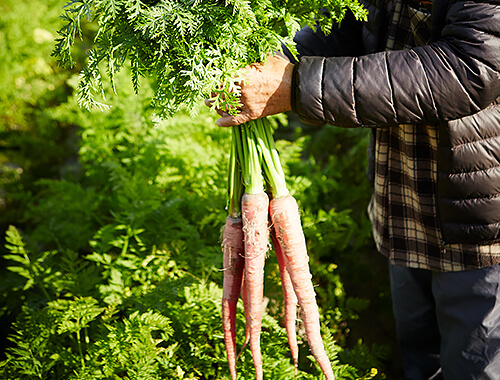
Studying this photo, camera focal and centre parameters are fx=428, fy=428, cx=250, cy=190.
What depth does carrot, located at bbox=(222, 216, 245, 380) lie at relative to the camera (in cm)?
175

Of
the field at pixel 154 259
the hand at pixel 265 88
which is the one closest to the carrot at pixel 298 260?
the field at pixel 154 259

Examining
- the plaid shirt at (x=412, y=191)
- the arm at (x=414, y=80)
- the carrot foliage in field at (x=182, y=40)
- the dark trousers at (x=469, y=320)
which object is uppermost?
the carrot foliage in field at (x=182, y=40)

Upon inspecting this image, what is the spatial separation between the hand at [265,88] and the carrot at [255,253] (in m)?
0.33

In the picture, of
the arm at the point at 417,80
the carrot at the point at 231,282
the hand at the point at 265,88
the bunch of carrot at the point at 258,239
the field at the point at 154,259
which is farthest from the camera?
the field at the point at 154,259

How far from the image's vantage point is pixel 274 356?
6.20 ft

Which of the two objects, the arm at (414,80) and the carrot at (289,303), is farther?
the carrot at (289,303)

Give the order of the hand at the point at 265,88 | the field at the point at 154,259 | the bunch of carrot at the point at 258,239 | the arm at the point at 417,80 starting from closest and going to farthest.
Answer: the arm at the point at 417,80
the hand at the point at 265,88
the bunch of carrot at the point at 258,239
the field at the point at 154,259

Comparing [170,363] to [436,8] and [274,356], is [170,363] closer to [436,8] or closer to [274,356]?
[274,356]

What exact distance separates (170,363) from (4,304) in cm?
118

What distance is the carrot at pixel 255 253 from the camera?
1616 mm

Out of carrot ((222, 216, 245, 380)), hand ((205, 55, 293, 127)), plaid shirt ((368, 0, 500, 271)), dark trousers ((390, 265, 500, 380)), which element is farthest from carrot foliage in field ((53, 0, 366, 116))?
dark trousers ((390, 265, 500, 380))

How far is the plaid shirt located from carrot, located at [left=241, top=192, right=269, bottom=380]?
23.4 inches

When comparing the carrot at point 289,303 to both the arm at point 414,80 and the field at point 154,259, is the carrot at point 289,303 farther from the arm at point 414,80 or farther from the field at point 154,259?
the arm at point 414,80

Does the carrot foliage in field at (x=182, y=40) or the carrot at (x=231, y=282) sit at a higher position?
the carrot foliage in field at (x=182, y=40)
